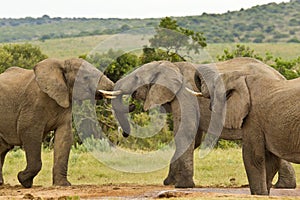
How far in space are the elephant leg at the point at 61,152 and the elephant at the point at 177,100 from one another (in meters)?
0.86

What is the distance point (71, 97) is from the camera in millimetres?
13094

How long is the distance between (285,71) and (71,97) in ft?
43.9

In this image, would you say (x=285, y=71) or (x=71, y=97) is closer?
(x=71, y=97)

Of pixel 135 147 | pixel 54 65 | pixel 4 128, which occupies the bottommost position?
pixel 135 147

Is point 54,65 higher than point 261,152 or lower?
higher

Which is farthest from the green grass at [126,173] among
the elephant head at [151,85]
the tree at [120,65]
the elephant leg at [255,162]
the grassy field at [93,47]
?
the grassy field at [93,47]

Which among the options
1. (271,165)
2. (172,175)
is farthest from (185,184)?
(271,165)

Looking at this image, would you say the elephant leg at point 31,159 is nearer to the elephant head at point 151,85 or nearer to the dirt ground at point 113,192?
the dirt ground at point 113,192

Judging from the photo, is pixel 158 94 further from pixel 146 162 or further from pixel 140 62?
pixel 140 62

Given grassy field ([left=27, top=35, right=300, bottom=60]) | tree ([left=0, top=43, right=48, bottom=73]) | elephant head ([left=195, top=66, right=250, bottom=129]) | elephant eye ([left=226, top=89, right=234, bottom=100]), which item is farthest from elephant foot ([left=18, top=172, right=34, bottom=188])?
grassy field ([left=27, top=35, right=300, bottom=60])

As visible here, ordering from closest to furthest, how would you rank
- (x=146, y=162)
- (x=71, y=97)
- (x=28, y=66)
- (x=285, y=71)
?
(x=71, y=97), (x=146, y=162), (x=285, y=71), (x=28, y=66)

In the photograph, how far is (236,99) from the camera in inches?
431

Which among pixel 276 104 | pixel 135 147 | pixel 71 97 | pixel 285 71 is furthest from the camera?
pixel 285 71

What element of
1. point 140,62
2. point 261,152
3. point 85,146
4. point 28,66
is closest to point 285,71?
point 140,62
